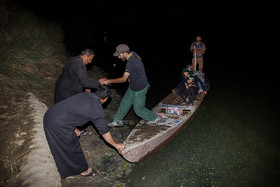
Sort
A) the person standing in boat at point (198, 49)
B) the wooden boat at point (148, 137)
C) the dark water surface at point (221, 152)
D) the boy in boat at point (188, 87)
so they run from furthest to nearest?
the person standing in boat at point (198, 49)
the boy in boat at point (188, 87)
the dark water surface at point (221, 152)
the wooden boat at point (148, 137)

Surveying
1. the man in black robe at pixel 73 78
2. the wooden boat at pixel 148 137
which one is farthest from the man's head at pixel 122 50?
the wooden boat at pixel 148 137

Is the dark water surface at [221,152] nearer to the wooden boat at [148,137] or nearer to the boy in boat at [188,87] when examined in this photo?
the wooden boat at [148,137]

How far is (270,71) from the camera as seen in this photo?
12.1 meters

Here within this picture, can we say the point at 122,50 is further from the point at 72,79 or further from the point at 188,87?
the point at 188,87

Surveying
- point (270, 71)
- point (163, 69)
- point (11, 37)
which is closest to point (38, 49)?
point (11, 37)

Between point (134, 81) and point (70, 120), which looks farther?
point (134, 81)

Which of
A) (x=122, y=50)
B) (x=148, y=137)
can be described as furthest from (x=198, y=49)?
(x=148, y=137)

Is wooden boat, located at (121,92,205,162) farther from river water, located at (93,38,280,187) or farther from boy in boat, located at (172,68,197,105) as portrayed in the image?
boy in boat, located at (172,68,197,105)

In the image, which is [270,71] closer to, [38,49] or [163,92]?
[163,92]

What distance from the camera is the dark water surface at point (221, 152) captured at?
4.07 metres

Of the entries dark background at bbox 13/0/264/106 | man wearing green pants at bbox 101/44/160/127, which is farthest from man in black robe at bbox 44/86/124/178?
dark background at bbox 13/0/264/106

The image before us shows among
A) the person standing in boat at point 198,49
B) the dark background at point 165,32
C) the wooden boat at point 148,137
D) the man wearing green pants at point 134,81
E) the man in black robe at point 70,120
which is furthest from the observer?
the dark background at point 165,32

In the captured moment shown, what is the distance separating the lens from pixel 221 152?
15.9ft

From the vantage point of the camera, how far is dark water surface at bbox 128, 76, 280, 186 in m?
4.07
